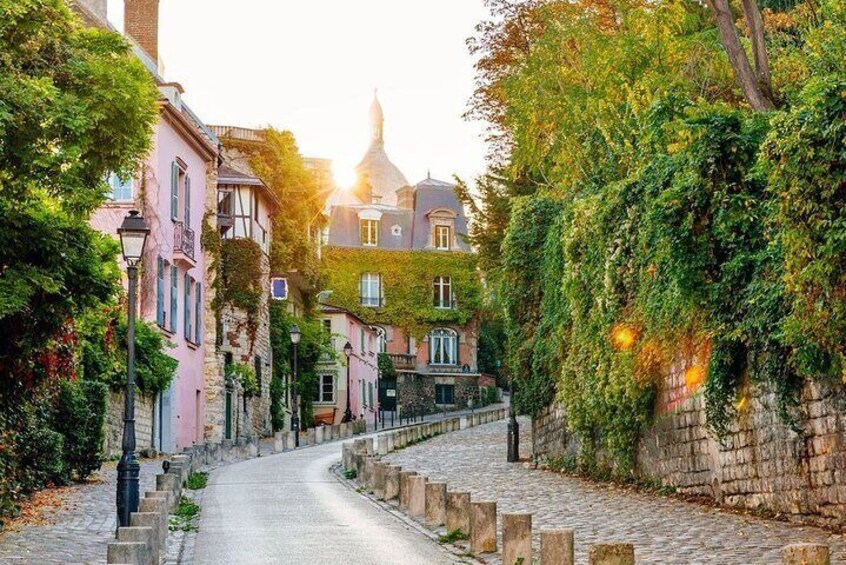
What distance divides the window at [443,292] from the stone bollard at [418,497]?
6324 cm

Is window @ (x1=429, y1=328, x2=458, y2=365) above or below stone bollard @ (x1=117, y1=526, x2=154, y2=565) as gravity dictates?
above

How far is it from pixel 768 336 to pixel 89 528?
337 inches

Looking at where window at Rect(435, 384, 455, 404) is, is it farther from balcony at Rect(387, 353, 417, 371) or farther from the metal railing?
the metal railing

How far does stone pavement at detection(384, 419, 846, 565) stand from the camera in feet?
44.1

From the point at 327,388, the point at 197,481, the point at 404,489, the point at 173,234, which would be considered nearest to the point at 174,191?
the point at 173,234

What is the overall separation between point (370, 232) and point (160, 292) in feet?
157

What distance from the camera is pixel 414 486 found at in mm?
18969

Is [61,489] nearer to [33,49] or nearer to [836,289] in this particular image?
[33,49]

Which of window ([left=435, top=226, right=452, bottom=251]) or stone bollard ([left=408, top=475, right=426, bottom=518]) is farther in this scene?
window ([left=435, top=226, right=452, bottom=251])

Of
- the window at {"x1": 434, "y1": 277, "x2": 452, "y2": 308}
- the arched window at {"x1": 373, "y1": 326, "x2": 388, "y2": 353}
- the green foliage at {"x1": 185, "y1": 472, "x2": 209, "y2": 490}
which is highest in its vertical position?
the window at {"x1": 434, "y1": 277, "x2": 452, "y2": 308}

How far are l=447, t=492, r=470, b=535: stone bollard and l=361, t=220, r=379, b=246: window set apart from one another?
6690 cm

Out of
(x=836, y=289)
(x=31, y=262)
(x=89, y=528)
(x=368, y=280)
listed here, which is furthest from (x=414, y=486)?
(x=368, y=280)

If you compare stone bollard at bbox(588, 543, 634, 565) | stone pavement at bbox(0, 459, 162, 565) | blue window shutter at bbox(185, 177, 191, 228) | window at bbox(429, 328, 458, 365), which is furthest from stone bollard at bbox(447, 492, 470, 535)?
window at bbox(429, 328, 458, 365)

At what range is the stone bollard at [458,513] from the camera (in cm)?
1590
